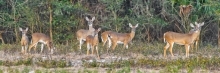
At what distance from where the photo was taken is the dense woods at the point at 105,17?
23969 mm

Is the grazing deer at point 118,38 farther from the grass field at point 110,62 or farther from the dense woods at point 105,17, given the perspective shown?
the dense woods at point 105,17

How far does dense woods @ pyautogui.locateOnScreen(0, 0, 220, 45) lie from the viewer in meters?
24.0

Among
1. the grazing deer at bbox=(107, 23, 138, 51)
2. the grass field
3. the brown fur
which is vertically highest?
the brown fur

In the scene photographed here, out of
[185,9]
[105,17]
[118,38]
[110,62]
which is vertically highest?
[185,9]

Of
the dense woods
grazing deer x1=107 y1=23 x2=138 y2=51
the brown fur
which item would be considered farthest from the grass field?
the dense woods

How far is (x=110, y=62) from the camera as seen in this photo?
55.2 ft

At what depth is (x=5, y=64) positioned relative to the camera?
661 inches

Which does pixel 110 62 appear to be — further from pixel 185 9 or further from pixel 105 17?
pixel 105 17

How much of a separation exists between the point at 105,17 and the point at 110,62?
817cm

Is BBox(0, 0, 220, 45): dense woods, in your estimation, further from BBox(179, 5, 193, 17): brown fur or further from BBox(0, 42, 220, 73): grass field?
BBox(0, 42, 220, 73): grass field

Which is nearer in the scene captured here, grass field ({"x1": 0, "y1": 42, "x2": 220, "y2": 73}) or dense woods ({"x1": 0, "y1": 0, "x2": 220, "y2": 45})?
grass field ({"x1": 0, "y1": 42, "x2": 220, "y2": 73})

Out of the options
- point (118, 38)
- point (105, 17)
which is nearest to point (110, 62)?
point (118, 38)

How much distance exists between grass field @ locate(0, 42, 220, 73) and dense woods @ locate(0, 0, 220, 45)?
13.2 ft

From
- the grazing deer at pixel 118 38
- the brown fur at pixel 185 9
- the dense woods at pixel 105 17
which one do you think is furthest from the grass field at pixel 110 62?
the dense woods at pixel 105 17
